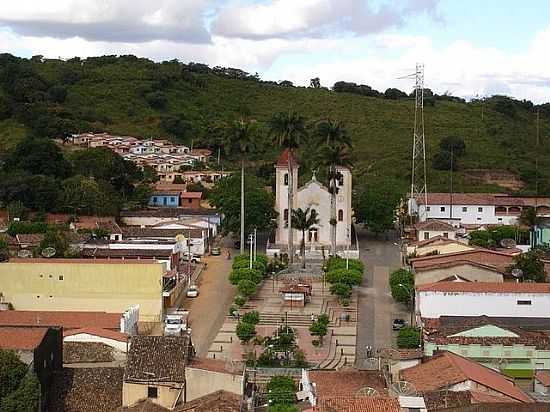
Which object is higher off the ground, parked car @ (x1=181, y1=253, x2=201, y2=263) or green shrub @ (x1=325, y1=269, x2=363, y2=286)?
parked car @ (x1=181, y1=253, x2=201, y2=263)

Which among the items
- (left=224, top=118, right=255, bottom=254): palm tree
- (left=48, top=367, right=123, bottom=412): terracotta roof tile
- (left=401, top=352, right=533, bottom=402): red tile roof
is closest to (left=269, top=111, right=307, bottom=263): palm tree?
(left=224, top=118, right=255, bottom=254): palm tree

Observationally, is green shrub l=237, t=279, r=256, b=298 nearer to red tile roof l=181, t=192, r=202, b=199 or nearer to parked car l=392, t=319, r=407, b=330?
parked car l=392, t=319, r=407, b=330

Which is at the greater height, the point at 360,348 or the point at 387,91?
the point at 387,91

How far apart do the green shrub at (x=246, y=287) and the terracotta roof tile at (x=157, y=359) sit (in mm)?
14869

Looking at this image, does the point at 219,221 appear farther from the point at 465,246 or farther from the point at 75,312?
the point at 75,312

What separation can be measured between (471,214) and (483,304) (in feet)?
76.6

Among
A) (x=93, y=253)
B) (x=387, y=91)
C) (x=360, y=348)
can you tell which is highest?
(x=387, y=91)

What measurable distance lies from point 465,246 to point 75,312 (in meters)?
20.0

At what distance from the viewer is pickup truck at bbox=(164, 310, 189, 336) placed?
108 ft

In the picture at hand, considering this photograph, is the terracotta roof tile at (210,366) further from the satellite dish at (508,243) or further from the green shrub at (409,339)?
the satellite dish at (508,243)

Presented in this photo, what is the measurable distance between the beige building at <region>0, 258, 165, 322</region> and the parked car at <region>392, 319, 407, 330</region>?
Answer: 8855 millimetres

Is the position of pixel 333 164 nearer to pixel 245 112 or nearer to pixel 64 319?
pixel 64 319

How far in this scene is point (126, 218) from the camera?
55000 mm

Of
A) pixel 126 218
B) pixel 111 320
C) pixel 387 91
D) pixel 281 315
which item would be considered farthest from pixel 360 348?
pixel 387 91
